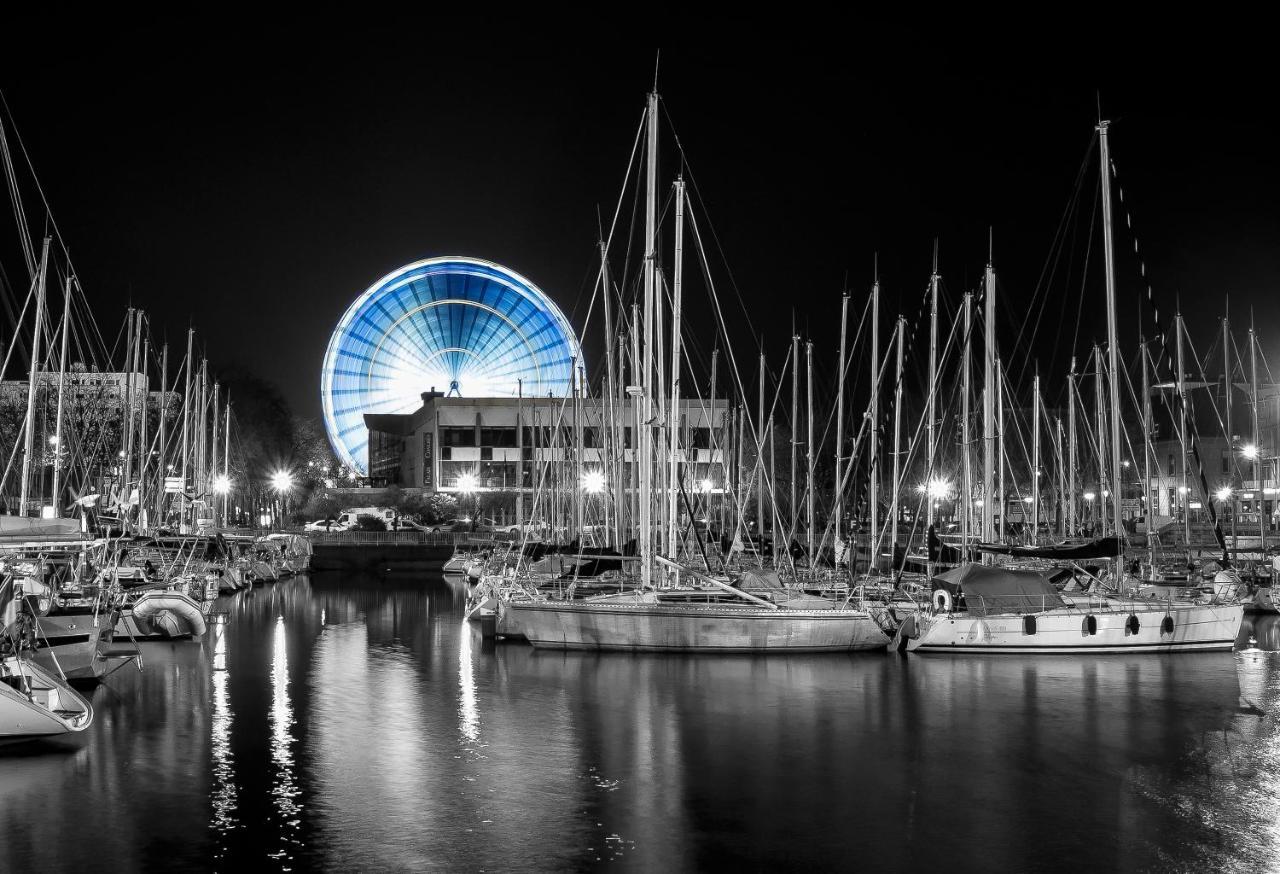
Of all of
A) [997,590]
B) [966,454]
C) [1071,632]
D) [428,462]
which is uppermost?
[428,462]

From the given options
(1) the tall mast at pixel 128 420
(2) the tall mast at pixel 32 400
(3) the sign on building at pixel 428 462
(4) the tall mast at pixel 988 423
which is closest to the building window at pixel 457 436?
Answer: (3) the sign on building at pixel 428 462

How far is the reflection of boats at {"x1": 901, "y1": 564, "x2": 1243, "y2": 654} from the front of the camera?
29734mm

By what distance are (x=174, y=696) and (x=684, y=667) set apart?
10852 mm

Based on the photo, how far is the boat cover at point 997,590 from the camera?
3023 centimetres

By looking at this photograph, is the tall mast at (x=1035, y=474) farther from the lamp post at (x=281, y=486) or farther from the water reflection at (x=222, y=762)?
the lamp post at (x=281, y=486)

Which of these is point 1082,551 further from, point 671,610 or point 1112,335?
point 671,610

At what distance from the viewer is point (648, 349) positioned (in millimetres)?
30281

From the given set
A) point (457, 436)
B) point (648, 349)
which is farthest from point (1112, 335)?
point (457, 436)

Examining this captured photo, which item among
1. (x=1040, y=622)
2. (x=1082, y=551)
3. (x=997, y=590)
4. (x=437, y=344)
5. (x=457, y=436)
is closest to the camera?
(x=1040, y=622)

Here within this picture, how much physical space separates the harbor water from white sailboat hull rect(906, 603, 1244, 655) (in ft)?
1.61

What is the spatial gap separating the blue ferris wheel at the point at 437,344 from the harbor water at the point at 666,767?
8173 centimetres

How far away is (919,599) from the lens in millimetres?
33500

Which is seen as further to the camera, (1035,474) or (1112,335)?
(1035,474)

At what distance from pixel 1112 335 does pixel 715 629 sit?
12.5 metres
